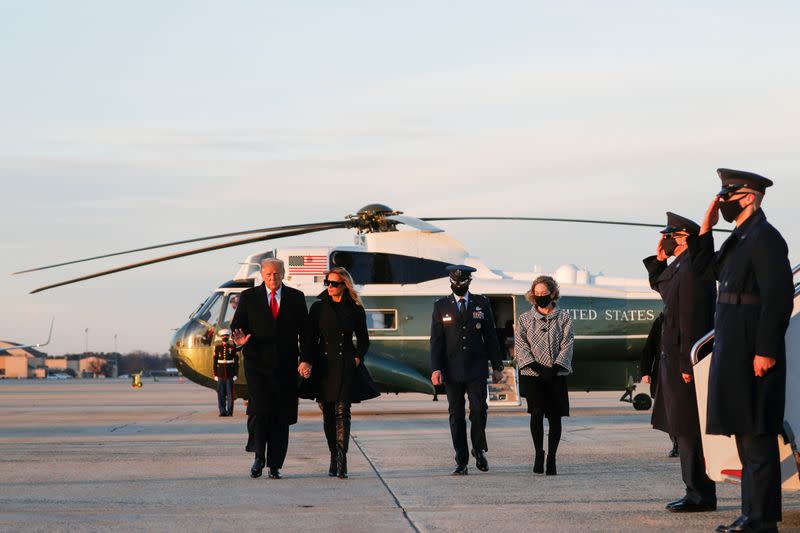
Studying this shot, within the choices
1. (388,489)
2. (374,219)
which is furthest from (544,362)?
(374,219)

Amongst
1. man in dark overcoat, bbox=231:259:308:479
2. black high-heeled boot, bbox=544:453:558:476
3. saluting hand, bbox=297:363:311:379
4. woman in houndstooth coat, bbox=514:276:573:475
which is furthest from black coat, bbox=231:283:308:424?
black high-heeled boot, bbox=544:453:558:476

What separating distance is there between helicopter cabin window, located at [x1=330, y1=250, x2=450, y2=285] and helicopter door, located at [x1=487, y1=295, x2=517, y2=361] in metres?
1.22

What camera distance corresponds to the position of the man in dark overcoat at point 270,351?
12.0 meters

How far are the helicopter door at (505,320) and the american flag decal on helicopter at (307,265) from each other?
3.00 m

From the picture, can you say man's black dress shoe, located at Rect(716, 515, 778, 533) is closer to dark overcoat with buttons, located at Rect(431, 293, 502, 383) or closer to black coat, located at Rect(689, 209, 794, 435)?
black coat, located at Rect(689, 209, 794, 435)

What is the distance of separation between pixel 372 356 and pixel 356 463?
33.9ft

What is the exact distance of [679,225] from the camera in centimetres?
948

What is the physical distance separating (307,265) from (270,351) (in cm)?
1113

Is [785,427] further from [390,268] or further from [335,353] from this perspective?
[390,268]

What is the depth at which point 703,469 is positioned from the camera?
9.12 meters

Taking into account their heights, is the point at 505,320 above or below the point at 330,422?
above

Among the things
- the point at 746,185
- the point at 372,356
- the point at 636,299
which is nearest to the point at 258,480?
the point at 746,185

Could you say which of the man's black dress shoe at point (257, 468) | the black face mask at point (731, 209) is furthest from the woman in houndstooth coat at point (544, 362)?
the black face mask at point (731, 209)

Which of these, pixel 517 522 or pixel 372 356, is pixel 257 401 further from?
pixel 372 356
